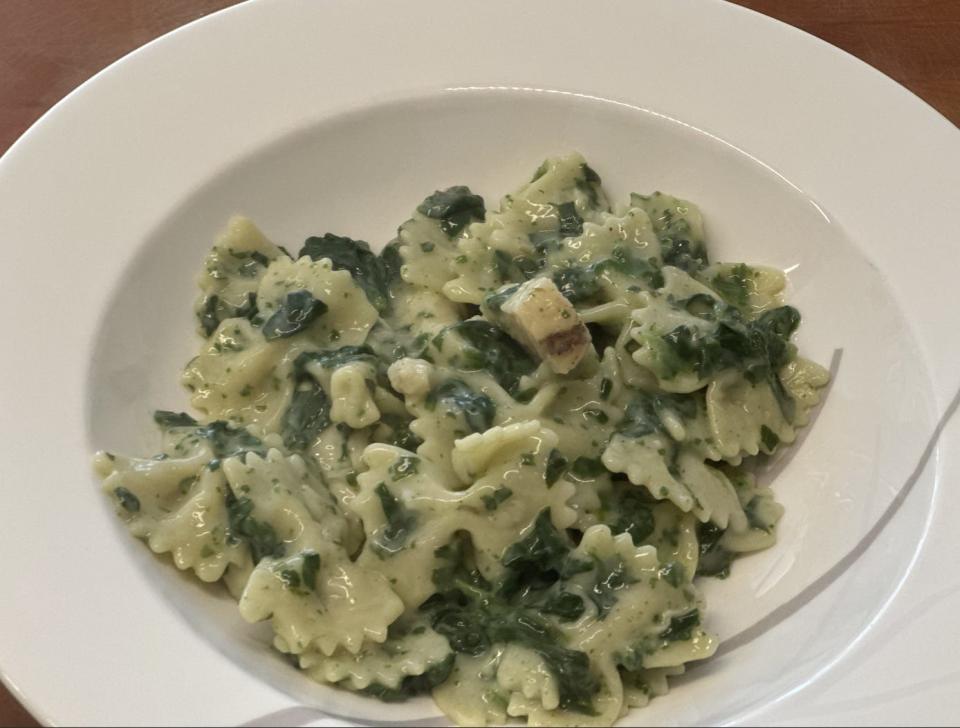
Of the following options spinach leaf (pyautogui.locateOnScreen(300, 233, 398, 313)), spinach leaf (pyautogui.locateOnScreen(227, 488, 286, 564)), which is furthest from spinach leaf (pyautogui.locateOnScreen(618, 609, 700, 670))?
spinach leaf (pyautogui.locateOnScreen(300, 233, 398, 313))

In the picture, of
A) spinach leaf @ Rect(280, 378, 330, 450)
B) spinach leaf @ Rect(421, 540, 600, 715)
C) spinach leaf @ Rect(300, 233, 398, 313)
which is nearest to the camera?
spinach leaf @ Rect(421, 540, 600, 715)

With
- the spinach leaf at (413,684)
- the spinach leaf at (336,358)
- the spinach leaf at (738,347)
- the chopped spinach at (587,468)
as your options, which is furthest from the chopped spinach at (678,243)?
the spinach leaf at (413,684)

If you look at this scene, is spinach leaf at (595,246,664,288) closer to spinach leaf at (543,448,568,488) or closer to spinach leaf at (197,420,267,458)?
spinach leaf at (543,448,568,488)

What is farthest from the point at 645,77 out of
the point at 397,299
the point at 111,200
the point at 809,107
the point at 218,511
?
the point at 218,511

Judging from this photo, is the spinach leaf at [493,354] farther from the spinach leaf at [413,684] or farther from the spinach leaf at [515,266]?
the spinach leaf at [413,684]

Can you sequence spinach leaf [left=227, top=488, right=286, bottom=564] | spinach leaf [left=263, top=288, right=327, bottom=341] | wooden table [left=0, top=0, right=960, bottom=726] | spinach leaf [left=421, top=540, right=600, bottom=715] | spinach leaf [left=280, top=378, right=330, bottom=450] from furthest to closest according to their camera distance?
wooden table [left=0, top=0, right=960, bottom=726], spinach leaf [left=263, top=288, right=327, bottom=341], spinach leaf [left=280, top=378, right=330, bottom=450], spinach leaf [left=227, top=488, right=286, bottom=564], spinach leaf [left=421, top=540, right=600, bottom=715]
